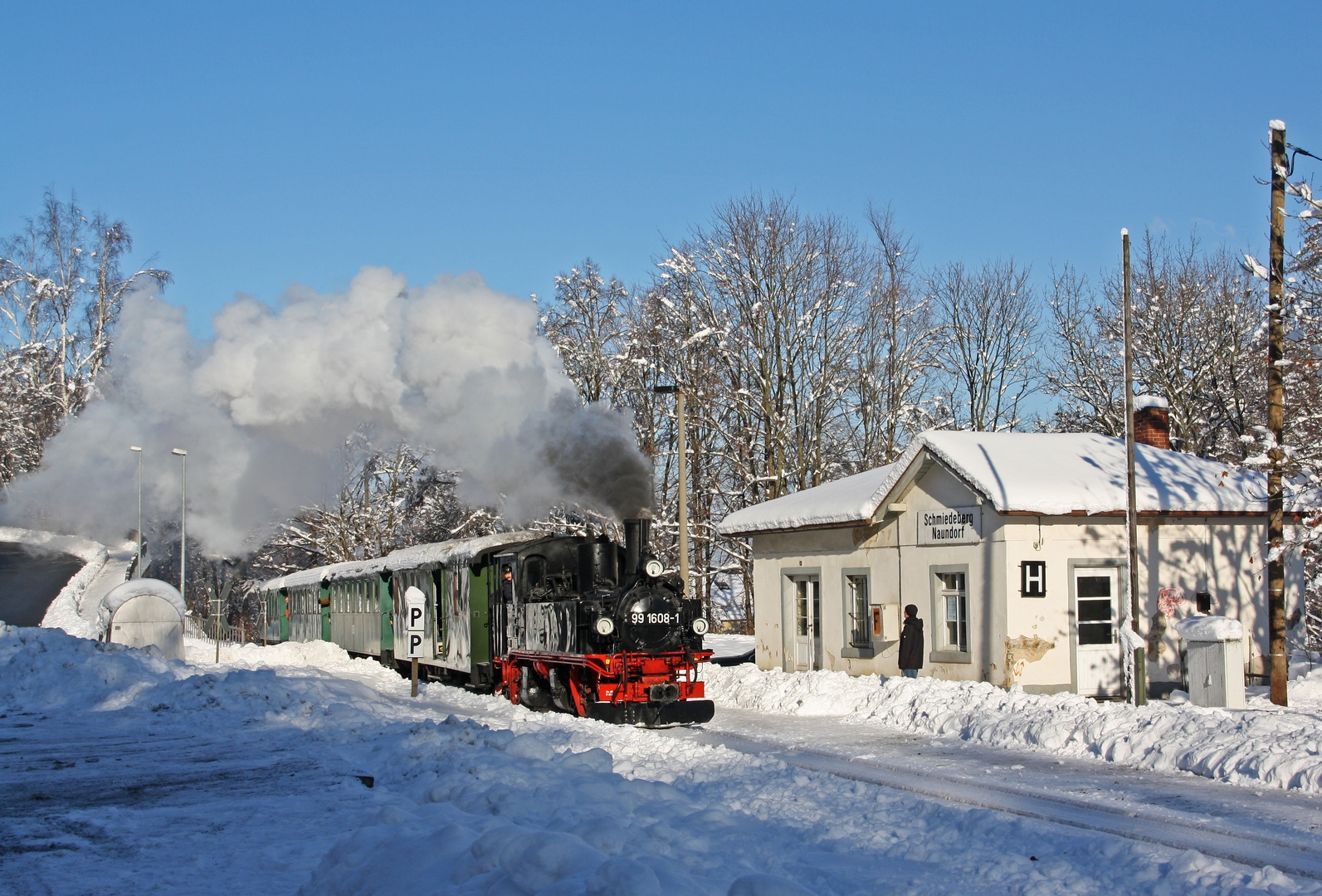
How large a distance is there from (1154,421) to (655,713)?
11969mm

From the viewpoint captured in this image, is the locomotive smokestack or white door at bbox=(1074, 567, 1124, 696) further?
white door at bbox=(1074, 567, 1124, 696)

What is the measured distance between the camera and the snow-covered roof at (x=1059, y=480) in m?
15.9

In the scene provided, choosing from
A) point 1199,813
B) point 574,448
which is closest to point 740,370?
point 574,448

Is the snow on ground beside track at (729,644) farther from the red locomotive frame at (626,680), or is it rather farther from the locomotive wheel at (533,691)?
the red locomotive frame at (626,680)

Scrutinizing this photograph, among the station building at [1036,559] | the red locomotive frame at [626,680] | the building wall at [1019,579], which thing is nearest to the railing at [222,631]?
the building wall at [1019,579]

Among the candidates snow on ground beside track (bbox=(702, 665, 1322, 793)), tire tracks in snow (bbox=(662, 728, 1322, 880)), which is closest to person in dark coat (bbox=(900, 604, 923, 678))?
snow on ground beside track (bbox=(702, 665, 1322, 793))

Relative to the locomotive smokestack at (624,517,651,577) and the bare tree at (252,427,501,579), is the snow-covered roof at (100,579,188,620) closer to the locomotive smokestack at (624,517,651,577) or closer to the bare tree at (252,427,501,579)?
the bare tree at (252,427,501,579)

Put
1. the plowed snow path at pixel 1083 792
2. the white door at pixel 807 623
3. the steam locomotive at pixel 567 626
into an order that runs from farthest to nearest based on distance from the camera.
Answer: the white door at pixel 807 623 < the steam locomotive at pixel 567 626 < the plowed snow path at pixel 1083 792

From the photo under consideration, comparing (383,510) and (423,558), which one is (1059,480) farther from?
(383,510)

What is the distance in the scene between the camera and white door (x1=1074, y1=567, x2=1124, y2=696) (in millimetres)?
16078

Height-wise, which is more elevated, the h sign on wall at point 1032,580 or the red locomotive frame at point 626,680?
the h sign on wall at point 1032,580

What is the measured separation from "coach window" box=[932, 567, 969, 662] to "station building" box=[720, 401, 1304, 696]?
0.08 feet

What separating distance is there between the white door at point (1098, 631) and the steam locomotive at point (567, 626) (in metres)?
5.52

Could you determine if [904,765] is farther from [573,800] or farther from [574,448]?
[574,448]
